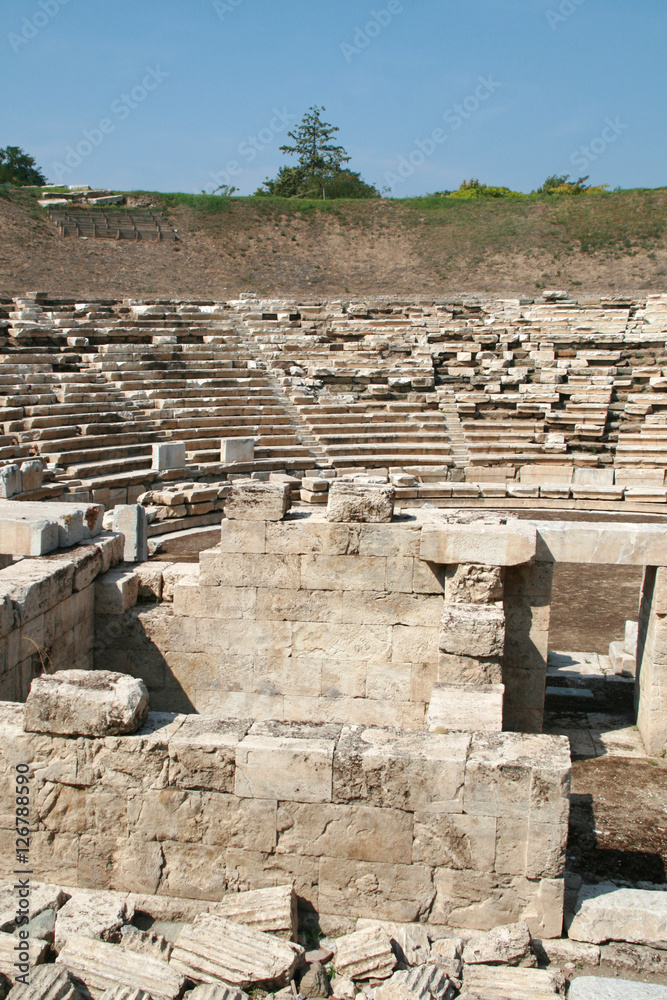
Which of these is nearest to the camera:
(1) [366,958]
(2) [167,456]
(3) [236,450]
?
(1) [366,958]

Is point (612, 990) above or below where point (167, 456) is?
below

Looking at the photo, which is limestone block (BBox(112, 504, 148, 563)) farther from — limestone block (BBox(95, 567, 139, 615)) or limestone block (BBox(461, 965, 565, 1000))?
limestone block (BBox(461, 965, 565, 1000))

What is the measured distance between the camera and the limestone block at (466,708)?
5.08m

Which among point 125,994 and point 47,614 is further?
point 47,614

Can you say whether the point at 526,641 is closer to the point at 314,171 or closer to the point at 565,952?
the point at 565,952

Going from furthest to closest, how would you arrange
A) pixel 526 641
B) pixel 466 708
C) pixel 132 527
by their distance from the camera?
pixel 132 527
pixel 526 641
pixel 466 708

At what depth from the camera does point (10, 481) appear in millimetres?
13164

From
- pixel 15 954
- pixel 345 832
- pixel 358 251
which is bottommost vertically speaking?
pixel 15 954

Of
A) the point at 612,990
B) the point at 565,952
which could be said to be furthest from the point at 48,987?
the point at 612,990

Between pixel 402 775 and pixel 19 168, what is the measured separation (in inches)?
1987

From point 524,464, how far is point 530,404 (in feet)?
7.40

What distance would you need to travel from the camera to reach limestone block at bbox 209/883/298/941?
4.02 m

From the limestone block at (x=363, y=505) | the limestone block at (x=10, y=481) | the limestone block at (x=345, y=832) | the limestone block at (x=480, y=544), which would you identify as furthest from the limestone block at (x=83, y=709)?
the limestone block at (x=10, y=481)

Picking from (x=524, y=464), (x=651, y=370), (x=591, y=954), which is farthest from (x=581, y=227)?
(x=591, y=954)
